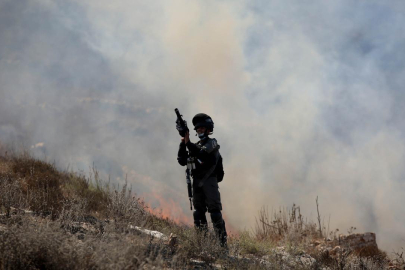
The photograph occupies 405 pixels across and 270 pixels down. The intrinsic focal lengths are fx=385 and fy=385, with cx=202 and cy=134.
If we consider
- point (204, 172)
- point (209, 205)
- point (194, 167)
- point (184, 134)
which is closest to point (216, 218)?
point (209, 205)

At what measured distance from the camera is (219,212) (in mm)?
6387

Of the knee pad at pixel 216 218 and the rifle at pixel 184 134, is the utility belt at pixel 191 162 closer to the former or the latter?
the rifle at pixel 184 134

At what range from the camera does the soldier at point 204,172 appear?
20.8ft

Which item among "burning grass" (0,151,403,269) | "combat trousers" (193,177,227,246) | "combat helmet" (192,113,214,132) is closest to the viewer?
"burning grass" (0,151,403,269)

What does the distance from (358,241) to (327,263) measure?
2.76 meters

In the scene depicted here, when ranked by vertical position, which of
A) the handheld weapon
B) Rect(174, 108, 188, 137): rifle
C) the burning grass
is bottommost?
the burning grass

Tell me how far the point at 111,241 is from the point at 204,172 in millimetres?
2434

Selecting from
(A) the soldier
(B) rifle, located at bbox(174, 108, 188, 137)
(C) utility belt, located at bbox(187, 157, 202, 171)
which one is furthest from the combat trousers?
(B) rifle, located at bbox(174, 108, 188, 137)

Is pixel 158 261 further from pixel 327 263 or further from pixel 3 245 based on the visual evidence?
pixel 327 263

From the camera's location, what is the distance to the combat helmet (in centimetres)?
661

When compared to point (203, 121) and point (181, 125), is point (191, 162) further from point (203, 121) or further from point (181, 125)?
point (203, 121)

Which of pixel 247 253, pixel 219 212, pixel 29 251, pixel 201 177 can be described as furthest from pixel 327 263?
pixel 29 251

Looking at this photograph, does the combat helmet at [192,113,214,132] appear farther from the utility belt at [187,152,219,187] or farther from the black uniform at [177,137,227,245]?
the utility belt at [187,152,219,187]

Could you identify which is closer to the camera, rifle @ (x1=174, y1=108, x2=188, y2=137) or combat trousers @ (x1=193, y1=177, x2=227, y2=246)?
combat trousers @ (x1=193, y1=177, x2=227, y2=246)
